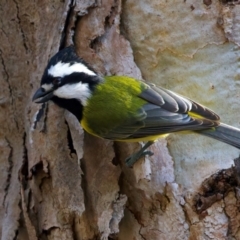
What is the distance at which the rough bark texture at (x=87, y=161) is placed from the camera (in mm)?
1895

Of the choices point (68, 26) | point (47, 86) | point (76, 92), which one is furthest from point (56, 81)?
point (68, 26)

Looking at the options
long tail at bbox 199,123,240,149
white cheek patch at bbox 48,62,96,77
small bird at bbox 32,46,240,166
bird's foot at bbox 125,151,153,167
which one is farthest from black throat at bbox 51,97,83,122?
long tail at bbox 199,123,240,149

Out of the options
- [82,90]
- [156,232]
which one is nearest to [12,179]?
[82,90]

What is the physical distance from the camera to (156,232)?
1.93m

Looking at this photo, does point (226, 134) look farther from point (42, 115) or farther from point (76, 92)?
point (42, 115)

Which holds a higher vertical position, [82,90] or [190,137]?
[82,90]

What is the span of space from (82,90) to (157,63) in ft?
1.10

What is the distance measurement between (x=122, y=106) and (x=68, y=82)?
251 mm

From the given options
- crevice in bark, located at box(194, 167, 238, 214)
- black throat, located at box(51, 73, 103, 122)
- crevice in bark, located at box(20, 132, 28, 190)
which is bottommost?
crevice in bark, located at box(20, 132, 28, 190)

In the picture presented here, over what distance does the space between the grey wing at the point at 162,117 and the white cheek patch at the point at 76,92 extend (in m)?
0.19

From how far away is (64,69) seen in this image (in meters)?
2.02

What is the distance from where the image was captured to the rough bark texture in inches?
74.6

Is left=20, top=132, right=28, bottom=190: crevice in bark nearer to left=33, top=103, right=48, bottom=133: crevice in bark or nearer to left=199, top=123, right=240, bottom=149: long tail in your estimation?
left=33, top=103, right=48, bottom=133: crevice in bark

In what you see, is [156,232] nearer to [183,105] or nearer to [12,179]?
[183,105]
